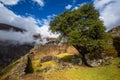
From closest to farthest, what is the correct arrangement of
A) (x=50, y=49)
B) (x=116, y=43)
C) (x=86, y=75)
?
(x=86, y=75) < (x=116, y=43) < (x=50, y=49)

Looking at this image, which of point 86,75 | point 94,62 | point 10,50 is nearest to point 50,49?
point 10,50

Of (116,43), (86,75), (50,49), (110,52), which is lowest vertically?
(86,75)

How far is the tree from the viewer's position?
115 ft

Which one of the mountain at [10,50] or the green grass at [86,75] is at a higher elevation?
the mountain at [10,50]

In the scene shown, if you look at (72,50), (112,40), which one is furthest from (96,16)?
(72,50)

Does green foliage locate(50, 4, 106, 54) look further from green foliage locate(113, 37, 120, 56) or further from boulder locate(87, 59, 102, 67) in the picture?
green foliage locate(113, 37, 120, 56)

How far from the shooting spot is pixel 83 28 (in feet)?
121

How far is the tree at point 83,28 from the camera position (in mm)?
35047

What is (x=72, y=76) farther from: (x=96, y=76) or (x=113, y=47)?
(x=113, y=47)

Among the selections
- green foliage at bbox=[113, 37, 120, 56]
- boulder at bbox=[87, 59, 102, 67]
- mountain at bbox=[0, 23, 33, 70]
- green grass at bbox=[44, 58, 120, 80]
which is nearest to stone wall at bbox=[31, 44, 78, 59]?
mountain at bbox=[0, 23, 33, 70]

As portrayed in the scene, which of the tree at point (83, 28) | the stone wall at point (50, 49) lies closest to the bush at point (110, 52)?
the tree at point (83, 28)

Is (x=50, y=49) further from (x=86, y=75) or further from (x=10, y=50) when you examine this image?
(x=86, y=75)

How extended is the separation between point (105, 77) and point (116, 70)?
389 cm

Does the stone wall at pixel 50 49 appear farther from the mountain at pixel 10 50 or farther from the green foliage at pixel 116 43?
the green foliage at pixel 116 43
